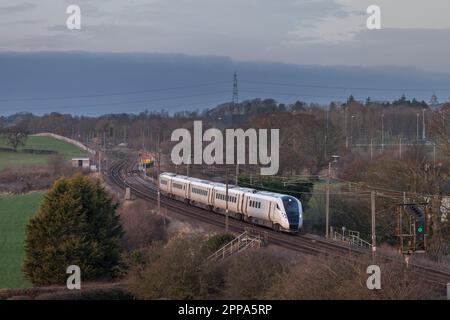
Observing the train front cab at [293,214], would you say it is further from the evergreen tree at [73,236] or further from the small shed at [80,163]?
the small shed at [80,163]

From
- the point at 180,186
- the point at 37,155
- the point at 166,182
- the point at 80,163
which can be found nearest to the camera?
the point at 180,186

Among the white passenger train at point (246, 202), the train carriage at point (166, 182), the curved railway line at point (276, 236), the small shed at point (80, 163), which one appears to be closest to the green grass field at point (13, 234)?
the curved railway line at point (276, 236)

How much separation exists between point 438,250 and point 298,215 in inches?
277

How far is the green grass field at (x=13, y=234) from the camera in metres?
40.1

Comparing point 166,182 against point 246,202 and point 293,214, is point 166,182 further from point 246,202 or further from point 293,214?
point 293,214

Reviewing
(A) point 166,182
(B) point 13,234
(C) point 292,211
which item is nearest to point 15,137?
(A) point 166,182

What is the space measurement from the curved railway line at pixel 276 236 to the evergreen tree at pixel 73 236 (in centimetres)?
690

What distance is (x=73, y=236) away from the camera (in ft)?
118

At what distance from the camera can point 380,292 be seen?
19.8 metres

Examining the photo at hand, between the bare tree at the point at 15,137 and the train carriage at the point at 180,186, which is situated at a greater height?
the bare tree at the point at 15,137

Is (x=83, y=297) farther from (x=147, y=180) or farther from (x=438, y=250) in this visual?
(x=147, y=180)

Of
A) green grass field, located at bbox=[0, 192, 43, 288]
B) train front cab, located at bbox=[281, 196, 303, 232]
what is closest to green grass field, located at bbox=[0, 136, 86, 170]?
green grass field, located at bbox=[0, 192, 43, 288]

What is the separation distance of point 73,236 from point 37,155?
70.9 metres
